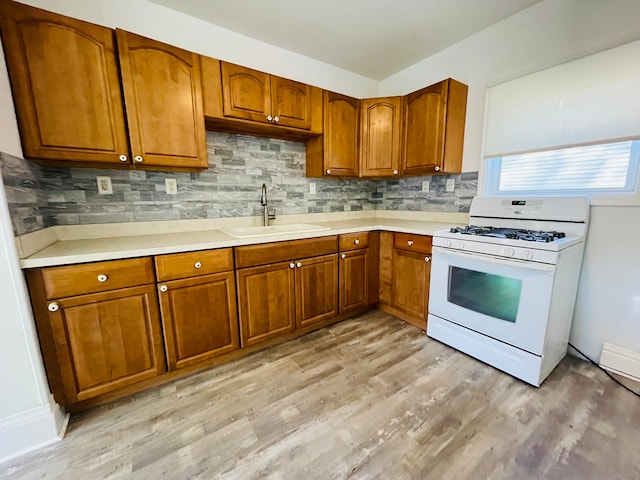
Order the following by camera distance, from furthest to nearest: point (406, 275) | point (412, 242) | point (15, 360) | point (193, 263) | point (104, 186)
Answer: point (406, 275) < point (412, 242) < point (104, 186) < point (193, 263) < point (15, 360)

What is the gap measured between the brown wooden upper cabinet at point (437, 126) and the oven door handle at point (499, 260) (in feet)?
2.49

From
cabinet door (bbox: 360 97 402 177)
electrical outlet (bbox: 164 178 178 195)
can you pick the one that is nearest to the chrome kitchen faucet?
electrical outlet (bbox: 164 178 178 195)

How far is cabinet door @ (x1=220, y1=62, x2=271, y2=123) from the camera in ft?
5.93

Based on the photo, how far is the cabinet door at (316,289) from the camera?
6.76ft

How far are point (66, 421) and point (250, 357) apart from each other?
99cm

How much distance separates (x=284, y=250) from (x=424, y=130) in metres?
1.60

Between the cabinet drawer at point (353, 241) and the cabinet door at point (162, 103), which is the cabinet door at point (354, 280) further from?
the cabinet door at point (162, 103)

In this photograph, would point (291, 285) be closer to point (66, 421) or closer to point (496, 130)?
point (66, 421)

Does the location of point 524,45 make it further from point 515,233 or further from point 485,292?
point 485,292

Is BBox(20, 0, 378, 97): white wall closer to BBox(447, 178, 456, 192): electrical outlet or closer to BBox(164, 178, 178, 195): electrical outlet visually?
BBox(164, 178, 178, 195): electrical outlet

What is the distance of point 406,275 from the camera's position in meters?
2.32

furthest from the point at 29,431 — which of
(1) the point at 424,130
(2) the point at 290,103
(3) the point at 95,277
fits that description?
(1) the point at 424,130

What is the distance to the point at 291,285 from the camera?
2006 millimetres

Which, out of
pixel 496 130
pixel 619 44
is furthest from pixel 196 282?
Result: pixel 619 44
